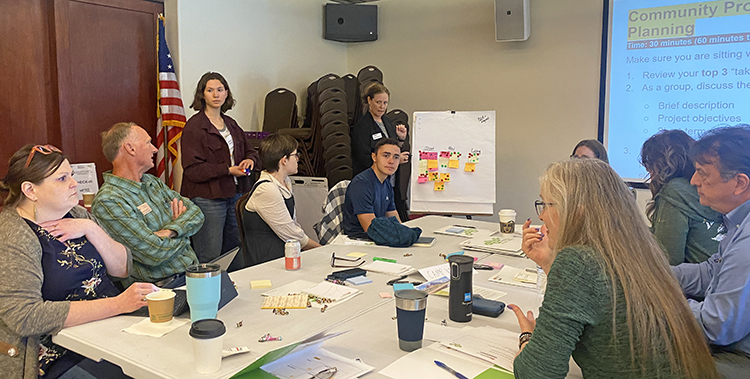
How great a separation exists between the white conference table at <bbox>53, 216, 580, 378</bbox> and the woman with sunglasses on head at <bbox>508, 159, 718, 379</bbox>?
0.24m

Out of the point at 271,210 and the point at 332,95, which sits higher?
the point at 332,95

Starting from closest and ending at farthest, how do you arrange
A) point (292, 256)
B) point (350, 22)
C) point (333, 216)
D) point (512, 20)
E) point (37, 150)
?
point (37, 150) → point (292, 256) → point (333, 216) → point (512, 20) → point (350, 22)

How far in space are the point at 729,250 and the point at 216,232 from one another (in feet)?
10.2

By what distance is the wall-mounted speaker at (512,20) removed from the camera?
16.4 ft

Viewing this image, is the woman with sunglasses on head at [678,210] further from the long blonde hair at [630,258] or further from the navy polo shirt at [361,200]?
the navy polo shirt at [361,200]

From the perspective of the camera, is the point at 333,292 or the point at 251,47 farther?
the point at 251,47

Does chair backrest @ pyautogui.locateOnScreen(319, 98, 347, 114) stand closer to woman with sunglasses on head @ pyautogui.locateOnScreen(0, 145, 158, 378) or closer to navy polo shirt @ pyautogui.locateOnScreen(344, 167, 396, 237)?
navy polo shirt @ pyautogui.locateOnScreen(344, 167, 396, 237)

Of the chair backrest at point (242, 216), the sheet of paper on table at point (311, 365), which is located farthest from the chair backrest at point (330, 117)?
the sheet of paper on table at point (311, 365)

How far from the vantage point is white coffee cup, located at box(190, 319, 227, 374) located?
135 centimetres

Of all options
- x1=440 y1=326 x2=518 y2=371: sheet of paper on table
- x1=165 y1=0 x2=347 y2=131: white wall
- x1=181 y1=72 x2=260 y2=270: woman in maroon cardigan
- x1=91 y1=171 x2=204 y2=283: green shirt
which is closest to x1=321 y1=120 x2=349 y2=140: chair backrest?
x1=165 y1=0 x2=347 y2=131: white wall

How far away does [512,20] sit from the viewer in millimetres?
5051

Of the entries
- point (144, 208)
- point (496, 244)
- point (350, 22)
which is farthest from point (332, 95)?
point (144, 208)

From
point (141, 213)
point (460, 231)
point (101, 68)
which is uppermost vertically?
point (101, 68)

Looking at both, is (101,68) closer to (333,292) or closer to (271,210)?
(271,210)
